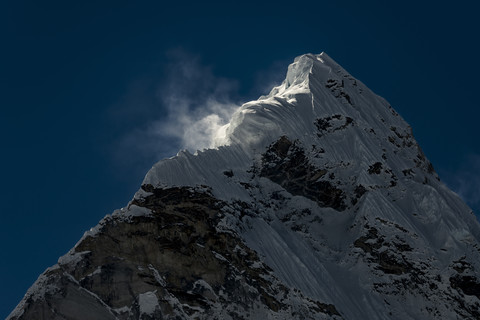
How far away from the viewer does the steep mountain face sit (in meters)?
74.2

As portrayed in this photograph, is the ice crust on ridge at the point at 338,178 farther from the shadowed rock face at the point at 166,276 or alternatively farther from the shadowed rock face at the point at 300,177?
the shadowed rock face at the point at 166,276

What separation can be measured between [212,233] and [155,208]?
18.7ft

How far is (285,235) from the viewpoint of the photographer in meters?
85.1

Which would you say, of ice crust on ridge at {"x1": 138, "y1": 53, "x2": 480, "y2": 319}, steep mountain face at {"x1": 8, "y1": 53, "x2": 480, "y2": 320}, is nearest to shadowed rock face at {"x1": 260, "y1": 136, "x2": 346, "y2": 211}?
steep mountain face at {"x1": 8, "y1": 53, "x2": 480, "y2": 320}

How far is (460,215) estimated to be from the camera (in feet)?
307

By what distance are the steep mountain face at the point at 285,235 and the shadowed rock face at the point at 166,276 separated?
0.33 feet

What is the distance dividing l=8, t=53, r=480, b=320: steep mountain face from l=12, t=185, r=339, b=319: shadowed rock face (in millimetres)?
102

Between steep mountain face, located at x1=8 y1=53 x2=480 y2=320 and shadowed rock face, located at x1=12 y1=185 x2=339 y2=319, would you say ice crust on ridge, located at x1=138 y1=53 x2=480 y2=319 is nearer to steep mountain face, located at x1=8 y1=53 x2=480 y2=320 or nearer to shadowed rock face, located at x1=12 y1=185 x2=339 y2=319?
steep mountain face, located at x1=8 y1=53 x2=480 y2=320

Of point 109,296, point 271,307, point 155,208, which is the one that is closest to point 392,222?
point 271,307

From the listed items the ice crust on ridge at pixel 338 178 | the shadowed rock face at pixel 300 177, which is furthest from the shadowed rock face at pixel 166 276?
the shadowed rock face at pixel 300 177

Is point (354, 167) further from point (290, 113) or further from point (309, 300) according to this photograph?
point (309, 300)

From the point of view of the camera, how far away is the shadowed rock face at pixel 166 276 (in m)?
72.8

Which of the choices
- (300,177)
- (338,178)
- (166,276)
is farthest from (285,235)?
(166,276)

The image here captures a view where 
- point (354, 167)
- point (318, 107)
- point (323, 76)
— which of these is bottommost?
point (354, 167)
